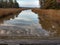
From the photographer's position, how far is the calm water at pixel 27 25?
11.8 feet

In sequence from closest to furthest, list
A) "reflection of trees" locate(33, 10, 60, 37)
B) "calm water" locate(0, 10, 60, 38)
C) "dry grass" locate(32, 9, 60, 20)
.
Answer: "calm water" locate(0, 10, 60, 38), "reflection of trees" locate(33, 10, 60, 37), "dry grass" locate(32, 9, 60, 20)

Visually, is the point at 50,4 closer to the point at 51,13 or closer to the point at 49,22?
the point at 51,13

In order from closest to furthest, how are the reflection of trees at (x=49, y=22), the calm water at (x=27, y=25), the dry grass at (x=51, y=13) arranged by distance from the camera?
the calm water at (x=27, y=25)
the reflection of trees at (x=49, y=22)
the dry grass at (x=51, y=13)

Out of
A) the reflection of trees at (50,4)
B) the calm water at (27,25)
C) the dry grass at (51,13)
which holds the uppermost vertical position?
the reflection of trees at (50,4)

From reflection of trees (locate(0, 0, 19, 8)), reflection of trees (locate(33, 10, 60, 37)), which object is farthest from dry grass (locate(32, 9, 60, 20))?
reflection of trees (locate(0, 0, 19, 8))

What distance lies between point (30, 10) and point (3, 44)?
124 cm

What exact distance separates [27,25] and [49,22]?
474 mm

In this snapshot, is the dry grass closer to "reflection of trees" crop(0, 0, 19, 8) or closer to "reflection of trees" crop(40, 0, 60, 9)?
"reflection of trees" crop(40, 0, 60, 9)

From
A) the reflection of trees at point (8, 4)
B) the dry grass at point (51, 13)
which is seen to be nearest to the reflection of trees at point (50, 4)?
the dry grass at point (51, 13)

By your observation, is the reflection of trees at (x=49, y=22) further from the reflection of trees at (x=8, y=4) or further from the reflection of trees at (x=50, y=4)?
the reflection of trees at (x=8, y=4)

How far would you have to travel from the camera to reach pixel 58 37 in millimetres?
3295

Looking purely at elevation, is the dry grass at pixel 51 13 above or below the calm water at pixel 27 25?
above

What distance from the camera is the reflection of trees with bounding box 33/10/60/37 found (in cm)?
378

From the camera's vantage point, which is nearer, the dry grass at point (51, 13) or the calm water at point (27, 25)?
the calm water at point (27, 25)
